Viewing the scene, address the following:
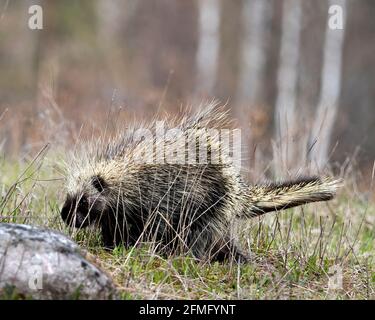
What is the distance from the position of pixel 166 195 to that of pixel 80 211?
0.72 metres

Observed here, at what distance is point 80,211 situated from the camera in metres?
5.55

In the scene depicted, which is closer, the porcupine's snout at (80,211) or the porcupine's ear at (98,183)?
the porcupine's snout at (80,211)

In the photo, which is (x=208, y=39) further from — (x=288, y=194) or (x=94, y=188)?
(x=94, y=188)

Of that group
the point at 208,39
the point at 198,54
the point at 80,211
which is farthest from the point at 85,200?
the point at 208,39

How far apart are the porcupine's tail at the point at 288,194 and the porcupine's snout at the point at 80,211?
132 centimetres

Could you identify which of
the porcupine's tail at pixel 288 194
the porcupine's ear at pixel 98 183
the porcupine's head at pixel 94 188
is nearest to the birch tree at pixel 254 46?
the porcupine's tail at pixel 288 194

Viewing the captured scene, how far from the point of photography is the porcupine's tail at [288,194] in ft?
18.7

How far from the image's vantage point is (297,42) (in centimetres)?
2183

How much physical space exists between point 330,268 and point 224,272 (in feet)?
3.00

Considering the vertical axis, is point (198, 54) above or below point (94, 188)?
above

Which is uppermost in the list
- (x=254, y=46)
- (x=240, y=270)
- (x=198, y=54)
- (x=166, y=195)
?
(x=254, y=46)

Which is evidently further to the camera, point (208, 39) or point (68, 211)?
point (208, 39)

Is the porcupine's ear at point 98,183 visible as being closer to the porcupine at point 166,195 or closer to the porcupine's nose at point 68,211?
the porcupine at point 166,195
